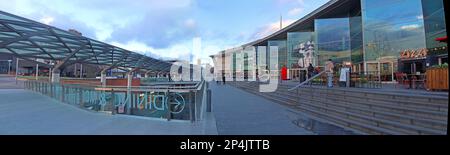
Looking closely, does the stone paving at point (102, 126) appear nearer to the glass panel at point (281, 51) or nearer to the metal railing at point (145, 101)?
the metal railing at point (145, 101)

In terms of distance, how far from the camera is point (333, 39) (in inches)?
947

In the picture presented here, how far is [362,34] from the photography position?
1981cm

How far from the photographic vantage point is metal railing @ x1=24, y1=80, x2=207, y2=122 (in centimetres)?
623

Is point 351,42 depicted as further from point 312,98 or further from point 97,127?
point 97,127

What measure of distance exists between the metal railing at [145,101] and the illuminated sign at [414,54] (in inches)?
636

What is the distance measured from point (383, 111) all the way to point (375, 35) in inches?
606

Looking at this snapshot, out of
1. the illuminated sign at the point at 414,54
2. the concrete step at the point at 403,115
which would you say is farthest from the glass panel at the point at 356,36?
the concrete step at the point at 403,115

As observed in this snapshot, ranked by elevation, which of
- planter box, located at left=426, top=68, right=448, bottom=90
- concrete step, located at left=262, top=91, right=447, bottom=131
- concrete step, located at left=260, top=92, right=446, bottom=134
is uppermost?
planter box, located at left=426, top=68, right=448, bottom=90

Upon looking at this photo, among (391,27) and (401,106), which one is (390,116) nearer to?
(401,106)

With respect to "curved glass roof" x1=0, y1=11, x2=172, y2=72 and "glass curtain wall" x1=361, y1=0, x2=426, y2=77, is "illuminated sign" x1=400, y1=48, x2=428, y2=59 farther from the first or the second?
"curved glass roof" x1=0, y1=11, x2=172, y2=72

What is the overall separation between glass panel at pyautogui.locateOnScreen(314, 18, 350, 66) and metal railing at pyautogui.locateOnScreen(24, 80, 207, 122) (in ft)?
67.9

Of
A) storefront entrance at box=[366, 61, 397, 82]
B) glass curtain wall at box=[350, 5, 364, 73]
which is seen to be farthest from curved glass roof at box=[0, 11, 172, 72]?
glass curtain wall at box=[350, 5, 364, 73]

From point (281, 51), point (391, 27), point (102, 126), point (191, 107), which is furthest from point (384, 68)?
point (281, 51)

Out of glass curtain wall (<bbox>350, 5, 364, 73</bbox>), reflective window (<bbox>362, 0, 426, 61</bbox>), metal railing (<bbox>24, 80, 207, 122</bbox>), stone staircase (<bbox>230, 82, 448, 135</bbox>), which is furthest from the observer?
glass curtain wall (<bbox>350, 5, 364, 73</bbox>)
